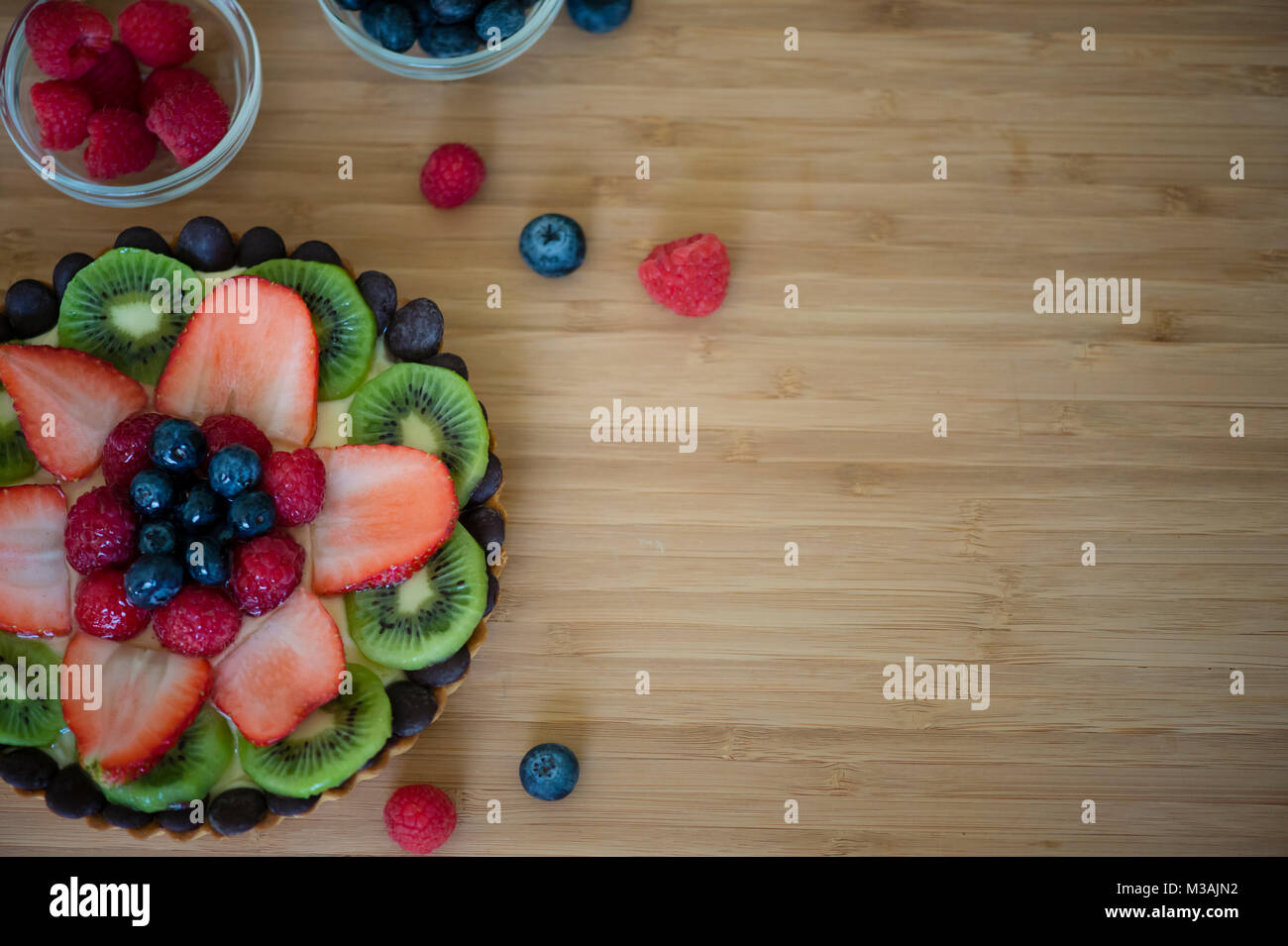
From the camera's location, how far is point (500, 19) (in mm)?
2129

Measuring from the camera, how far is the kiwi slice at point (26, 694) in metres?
1.79

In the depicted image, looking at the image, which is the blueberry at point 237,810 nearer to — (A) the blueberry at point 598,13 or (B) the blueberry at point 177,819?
(B) the blueberry at point 177,819

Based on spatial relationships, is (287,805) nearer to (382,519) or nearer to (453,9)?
(382,519)

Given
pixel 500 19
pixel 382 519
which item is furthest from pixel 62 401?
pixel 500 19

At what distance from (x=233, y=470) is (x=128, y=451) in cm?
24


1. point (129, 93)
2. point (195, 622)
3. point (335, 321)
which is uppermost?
point (129, 93)

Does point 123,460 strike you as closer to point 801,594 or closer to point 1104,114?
point 801,594

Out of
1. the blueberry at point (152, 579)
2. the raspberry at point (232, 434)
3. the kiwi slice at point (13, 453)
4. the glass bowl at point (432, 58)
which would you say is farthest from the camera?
the glass bowl at point (432, 58)

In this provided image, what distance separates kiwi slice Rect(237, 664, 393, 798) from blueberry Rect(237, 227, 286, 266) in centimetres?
85

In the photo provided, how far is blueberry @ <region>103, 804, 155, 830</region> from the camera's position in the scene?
1.79 metres

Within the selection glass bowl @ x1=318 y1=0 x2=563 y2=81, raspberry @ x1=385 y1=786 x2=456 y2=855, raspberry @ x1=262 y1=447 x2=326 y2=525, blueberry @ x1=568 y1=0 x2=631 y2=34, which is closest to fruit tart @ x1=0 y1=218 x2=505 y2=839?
raspberry @ x1=262 y1=447 x2=326 y2=525

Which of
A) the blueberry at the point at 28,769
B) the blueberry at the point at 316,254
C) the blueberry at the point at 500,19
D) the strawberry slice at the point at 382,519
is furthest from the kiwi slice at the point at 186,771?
the blueberry at the point at 500,19

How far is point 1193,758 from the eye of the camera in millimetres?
2262

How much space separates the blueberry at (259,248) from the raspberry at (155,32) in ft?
1.62
